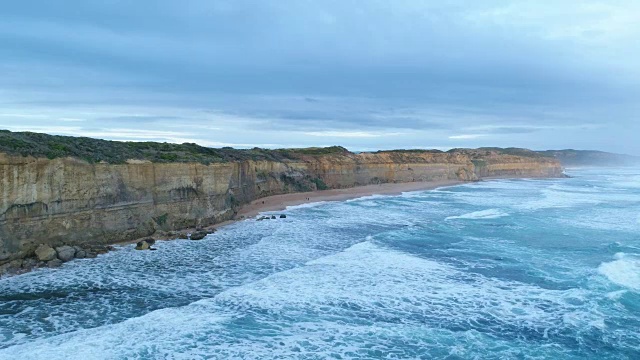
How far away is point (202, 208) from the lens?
26016 millimetres

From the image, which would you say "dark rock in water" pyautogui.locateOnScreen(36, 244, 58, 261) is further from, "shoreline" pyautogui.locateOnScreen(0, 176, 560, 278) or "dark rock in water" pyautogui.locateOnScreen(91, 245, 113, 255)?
"dark rock in water" pyautogui.locateOnScreen(91, 245, 113, 255)

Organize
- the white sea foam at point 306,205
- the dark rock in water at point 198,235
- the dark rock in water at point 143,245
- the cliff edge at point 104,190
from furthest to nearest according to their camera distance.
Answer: the white sea foam at point 306,205, the dark rock in water at point 198,235, the dark rock in water at point 143,245, the cliff edge at point 104,190

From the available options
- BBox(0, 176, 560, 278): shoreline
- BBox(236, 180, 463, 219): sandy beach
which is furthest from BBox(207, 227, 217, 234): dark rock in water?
BBox(236, 180, 463, 219): sandy beach

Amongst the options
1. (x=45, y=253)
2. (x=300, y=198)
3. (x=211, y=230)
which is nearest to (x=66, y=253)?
(x=45, y=253)

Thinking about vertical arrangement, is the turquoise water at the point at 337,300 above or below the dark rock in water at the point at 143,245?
below

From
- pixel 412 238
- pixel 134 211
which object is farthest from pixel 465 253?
pixel 134 211

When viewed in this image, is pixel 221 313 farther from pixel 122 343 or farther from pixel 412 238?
pixel 412 238

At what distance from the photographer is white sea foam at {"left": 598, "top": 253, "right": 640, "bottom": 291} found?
15555mm

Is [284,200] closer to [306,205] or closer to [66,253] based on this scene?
[306,205]

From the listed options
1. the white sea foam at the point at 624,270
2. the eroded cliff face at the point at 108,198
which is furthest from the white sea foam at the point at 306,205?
the white sea foam at the point at 624,270

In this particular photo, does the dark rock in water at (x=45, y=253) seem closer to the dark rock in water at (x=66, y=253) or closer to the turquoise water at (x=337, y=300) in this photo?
the dark rock in water at (x=66, y=253)

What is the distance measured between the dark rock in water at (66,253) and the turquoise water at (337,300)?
820 mm

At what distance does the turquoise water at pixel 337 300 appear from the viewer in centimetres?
1068

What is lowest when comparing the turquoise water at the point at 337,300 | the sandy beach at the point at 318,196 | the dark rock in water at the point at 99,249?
the turquoise water at the point at 337,300
